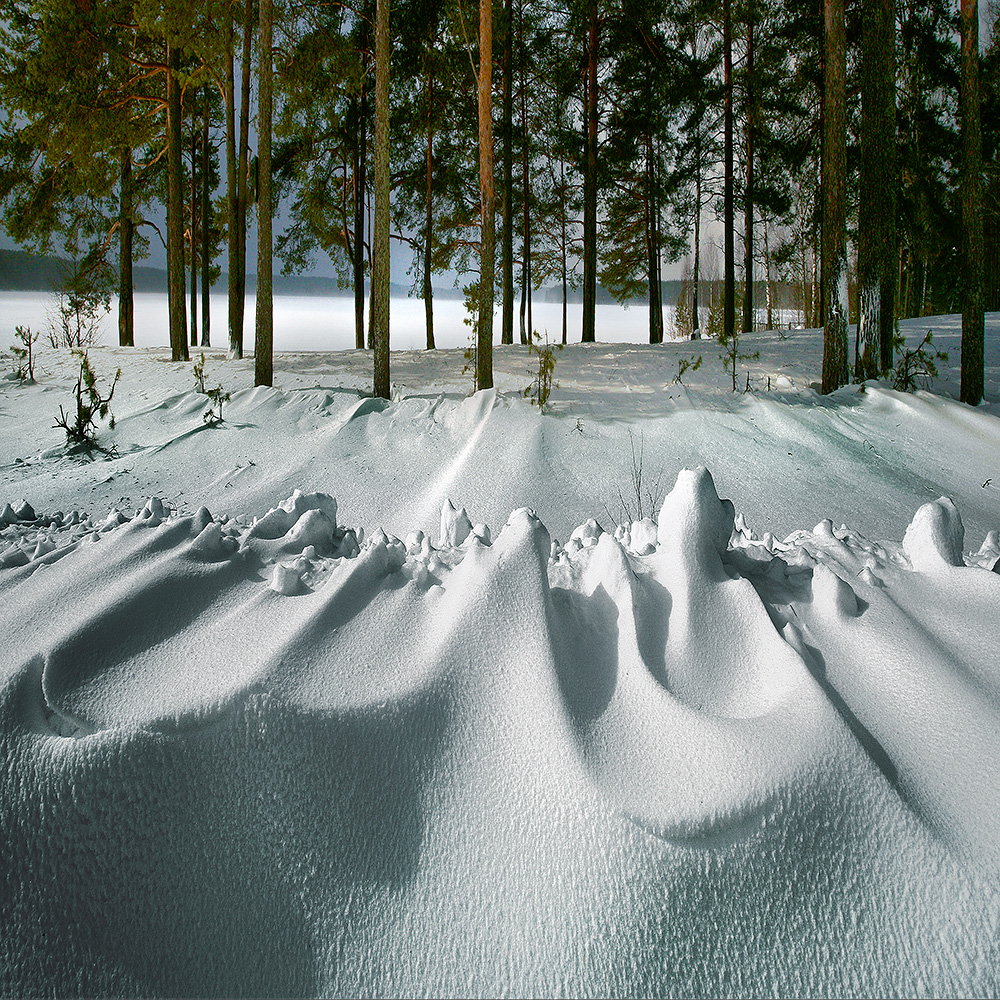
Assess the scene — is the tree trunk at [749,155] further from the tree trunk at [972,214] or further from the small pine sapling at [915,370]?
the tree trunk at [972,214]

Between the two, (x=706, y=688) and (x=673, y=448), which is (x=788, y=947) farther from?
(x=673, y=448)

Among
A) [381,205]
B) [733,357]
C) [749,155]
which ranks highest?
[749,155]

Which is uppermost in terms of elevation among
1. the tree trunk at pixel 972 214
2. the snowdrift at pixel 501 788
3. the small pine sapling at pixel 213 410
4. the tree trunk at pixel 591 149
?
the tree trunk at pixel 591 149

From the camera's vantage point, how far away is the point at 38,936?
1318 mm

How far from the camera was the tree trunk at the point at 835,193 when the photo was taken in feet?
22.8

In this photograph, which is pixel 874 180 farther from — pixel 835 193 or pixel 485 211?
pixel 485 211

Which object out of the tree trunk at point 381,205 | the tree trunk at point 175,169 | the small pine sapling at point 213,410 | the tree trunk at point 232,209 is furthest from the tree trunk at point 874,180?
the tree trunk at point 175,169

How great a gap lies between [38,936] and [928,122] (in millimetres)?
16968

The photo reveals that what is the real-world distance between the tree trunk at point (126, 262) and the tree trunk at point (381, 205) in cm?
1218

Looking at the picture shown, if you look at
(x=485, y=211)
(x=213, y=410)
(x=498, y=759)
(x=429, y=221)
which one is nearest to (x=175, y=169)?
(x=429, y=221)

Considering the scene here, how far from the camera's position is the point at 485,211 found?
7.31 meters

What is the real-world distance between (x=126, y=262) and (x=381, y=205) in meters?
13.4

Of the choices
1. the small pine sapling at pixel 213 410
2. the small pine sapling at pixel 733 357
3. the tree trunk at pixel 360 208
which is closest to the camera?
the small pine sapling at pixel 213 410

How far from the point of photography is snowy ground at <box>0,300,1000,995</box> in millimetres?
1303
